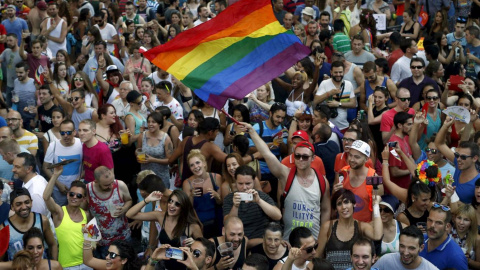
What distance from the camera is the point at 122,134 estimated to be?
10.4 metres

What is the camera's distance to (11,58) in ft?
44.7

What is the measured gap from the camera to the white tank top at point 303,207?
845 cm

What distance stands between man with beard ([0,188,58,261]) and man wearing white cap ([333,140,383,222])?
2920 millimetres

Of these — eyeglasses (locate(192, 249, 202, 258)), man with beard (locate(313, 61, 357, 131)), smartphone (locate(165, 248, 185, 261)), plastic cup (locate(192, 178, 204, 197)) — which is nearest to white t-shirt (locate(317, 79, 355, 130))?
man with beard (locate(313, 61, 357, 131))

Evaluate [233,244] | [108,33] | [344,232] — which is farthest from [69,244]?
[108,33]

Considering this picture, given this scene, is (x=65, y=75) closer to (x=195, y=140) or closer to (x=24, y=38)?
(x=24, y=38)

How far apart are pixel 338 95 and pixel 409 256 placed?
456 centimetres

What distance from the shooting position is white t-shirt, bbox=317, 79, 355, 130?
11.4 metres

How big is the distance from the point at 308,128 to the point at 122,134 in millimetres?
2303

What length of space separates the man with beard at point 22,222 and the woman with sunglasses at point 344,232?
261cm

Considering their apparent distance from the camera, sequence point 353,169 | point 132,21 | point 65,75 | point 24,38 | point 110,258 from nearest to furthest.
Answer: point 110,258 → point 353,169 → point 65,75 → point 24,38 → point 132,21

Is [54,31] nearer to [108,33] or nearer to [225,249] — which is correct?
[108,33]

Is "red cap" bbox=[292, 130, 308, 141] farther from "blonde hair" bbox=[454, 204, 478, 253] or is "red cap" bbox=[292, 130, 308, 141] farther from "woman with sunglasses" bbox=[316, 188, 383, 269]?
"blonde hair" bbox=[454, 204, 478, 253]

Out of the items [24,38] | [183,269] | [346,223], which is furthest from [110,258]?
[24,38]
